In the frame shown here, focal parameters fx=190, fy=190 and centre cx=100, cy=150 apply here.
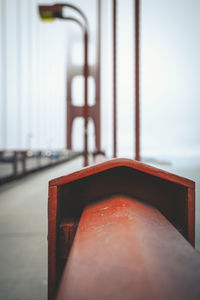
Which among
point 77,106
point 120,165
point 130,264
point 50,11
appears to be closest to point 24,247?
point 120,165

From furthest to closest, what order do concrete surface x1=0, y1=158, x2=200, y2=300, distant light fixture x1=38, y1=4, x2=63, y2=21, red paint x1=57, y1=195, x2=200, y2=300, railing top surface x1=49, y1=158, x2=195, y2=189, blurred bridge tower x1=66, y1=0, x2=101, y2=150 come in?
1. blurred bridge tower x1=66, y1=0, x2=101, y2=150
2. distant light fixture x1=38, y1=4, x2=63, y2=21
3. concrete surface x1=0, y1=158, x2=200, y2=300
4. railing top surface x1=49, y1=158, x2=195, y2=189
5. red paint x1=57, y1=195, x2=200, y2=300

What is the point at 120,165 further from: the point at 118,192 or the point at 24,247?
the point at 24,247

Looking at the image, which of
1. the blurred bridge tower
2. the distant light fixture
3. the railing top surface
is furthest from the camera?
the blurred bridge tower

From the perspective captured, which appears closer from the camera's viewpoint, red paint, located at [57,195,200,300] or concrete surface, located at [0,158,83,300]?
red paint, located at [57,195,200,300]

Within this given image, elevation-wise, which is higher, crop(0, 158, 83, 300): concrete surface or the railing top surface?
the railing top surface

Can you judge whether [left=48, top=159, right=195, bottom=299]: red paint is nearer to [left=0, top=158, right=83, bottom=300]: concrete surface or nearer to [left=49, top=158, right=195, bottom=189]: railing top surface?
[left=49, top=158, right=195, bottom=189]: railing top surface

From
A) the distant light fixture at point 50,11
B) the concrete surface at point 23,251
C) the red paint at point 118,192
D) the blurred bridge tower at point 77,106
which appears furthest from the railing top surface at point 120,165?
the blurred bridge tower at point 77,106

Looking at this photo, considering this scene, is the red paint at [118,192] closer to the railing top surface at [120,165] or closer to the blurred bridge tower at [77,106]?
the railing top surface at [120,165]

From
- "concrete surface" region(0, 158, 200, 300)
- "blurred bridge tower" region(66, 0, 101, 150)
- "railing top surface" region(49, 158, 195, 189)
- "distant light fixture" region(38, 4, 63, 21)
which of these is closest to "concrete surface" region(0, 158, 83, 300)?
"concrete surface" region(0, 158, 200, 300)

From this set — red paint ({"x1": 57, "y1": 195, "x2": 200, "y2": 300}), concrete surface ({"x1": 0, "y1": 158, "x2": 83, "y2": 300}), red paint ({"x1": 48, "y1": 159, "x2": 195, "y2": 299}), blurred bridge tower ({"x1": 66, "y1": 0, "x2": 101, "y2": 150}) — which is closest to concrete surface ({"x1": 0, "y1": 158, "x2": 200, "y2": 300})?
concrete surface ({"x1": 0, "y1": 158, "x2": 83, "y2": 300})

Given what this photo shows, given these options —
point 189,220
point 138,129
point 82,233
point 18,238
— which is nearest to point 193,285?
point 82,233

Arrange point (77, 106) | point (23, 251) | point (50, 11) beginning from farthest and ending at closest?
point (77, 106), point (50, 11), point (23, 251)

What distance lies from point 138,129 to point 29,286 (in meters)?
2.28

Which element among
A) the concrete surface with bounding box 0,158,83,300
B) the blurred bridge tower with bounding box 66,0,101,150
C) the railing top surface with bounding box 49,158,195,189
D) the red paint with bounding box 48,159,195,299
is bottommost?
the concrete surface with bounding box 0,158,83,300
